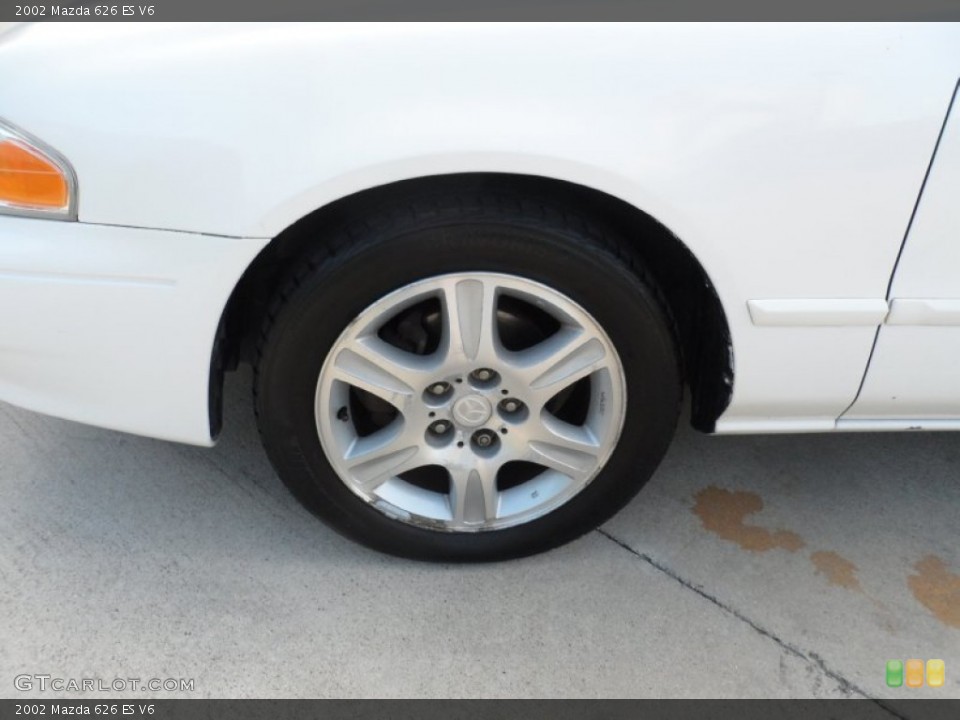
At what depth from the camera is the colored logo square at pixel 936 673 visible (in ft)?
6.08

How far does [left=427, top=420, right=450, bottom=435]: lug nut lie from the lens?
1.93 metres

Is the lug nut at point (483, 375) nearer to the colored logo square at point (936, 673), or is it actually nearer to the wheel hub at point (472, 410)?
the wheel hub at point (472, 410)

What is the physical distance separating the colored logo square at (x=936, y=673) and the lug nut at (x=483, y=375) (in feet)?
3.68

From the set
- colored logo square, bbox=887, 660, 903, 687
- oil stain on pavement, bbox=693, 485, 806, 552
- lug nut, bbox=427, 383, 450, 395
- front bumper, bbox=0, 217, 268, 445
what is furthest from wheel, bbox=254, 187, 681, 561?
colored logo square, bbox=887, 660, 903, 687

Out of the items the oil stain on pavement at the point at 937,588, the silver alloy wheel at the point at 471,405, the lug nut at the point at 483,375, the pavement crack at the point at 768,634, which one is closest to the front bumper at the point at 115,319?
the silver alloy wheel at the point at 471,405

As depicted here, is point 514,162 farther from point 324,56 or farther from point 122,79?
point 122,79

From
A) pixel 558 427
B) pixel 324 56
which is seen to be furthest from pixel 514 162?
pixel 558 427

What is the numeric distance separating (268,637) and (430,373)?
2.20 ft

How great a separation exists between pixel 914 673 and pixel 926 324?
746mm

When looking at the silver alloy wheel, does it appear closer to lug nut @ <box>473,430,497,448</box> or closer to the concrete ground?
lug nut @ <box>473,430,497,448</box>

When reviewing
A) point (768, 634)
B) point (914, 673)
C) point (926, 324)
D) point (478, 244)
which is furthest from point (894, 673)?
point (478, 244)

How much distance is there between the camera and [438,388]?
74.7 inches

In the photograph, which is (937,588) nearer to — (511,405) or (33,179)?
(511,405)

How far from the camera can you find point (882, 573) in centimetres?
211
